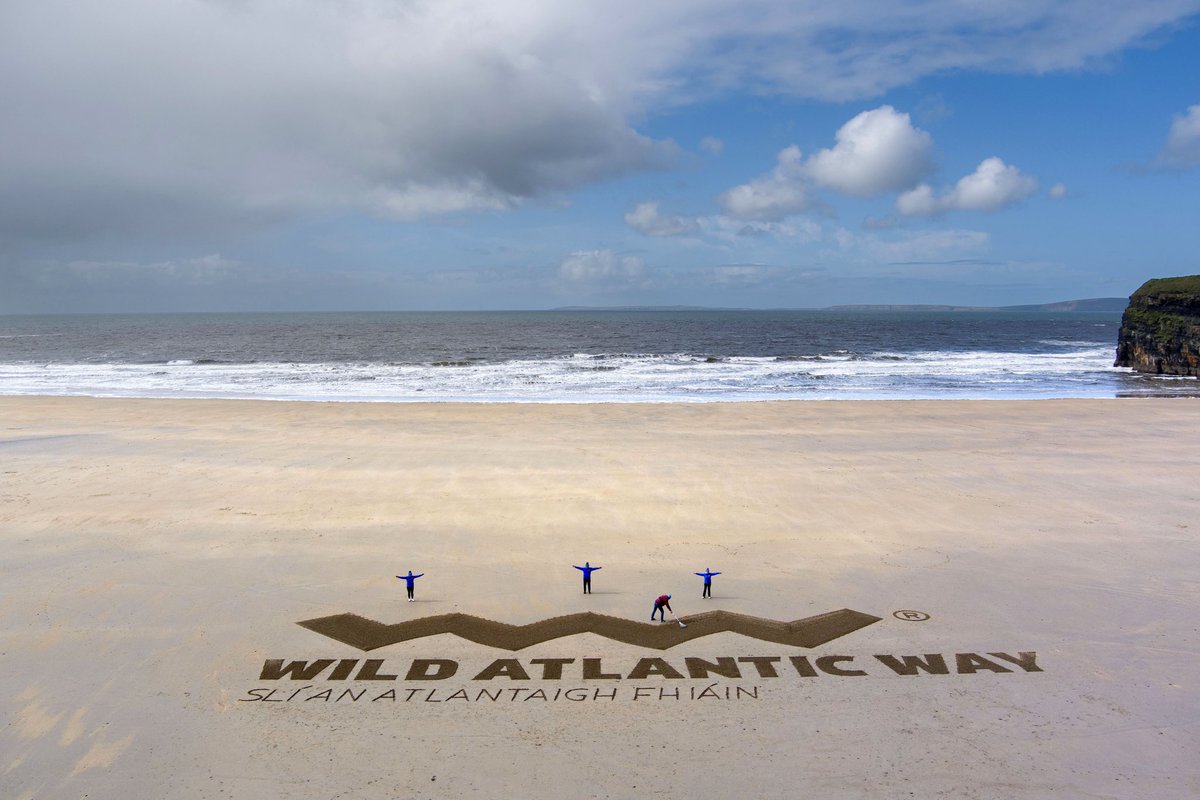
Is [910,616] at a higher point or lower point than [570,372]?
lower

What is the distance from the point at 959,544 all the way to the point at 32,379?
51.2 metres

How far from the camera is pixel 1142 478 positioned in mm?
17734

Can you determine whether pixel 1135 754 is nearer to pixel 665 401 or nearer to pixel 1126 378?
pixel 665 401

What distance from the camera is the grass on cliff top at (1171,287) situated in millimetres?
51622

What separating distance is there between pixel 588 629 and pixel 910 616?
4495 mm

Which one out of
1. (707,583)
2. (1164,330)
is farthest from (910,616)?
(1164,330)

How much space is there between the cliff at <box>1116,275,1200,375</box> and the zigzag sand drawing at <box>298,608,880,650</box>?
51542 mm

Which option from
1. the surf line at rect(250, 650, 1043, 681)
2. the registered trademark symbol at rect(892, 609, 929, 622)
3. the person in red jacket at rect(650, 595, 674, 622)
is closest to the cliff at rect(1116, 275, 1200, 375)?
the registered trademark symbol at rect(892, 609, 929, 622)

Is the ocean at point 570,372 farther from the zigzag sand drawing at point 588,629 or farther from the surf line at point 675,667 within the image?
the surf line at point 675,667

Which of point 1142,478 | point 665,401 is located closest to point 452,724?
point 1142,478

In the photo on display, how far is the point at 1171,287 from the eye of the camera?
5338 centimetres

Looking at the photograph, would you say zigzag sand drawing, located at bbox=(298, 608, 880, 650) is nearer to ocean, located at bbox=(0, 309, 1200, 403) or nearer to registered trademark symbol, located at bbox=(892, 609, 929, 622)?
registered trademark symbol, located at bbox=(892, 609, 929, 622)

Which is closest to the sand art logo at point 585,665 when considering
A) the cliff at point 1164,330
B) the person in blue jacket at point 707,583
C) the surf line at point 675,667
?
the surf line at point 675,667

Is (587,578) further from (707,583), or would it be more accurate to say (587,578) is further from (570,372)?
(570,372)
